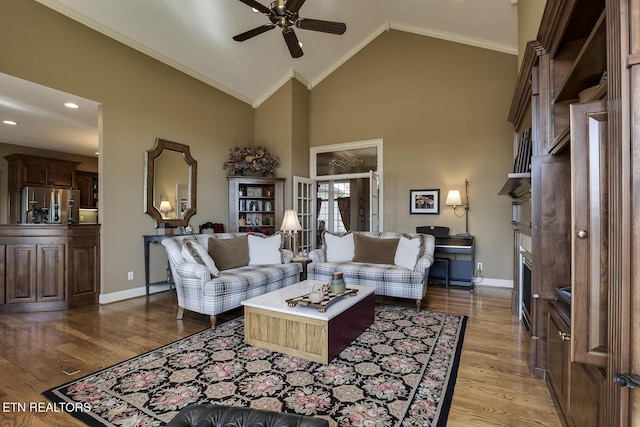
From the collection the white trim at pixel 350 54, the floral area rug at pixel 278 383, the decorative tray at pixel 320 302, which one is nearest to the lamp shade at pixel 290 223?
the decorative tray at pixel 320 302

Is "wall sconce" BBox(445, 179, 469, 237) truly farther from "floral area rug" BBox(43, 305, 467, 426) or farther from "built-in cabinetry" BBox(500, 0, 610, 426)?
"floral area rug" BBox(43, 305, 467, 426)

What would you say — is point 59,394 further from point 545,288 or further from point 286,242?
point 286,242

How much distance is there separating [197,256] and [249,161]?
275cm

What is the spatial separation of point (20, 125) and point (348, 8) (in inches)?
221

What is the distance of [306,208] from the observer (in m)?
6.20

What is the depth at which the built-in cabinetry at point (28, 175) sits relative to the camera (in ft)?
21.0

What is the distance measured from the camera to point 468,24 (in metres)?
4.70

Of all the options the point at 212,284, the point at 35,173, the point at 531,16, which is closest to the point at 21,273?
the point at 212,284

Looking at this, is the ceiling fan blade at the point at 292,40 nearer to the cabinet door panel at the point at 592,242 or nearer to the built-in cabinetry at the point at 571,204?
the built-in cabinetry at the point at 571,204

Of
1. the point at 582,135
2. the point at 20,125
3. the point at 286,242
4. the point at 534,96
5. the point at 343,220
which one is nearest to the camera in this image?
the point at 582,135

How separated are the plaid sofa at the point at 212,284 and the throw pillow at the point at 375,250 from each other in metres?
1.17

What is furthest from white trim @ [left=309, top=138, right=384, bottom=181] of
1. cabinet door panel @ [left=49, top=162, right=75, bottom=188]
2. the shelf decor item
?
cabinet door panel @ [left=49, top=162, right=75, bottom=188]

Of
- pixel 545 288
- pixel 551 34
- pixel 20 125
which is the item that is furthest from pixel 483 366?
pixel 20 125

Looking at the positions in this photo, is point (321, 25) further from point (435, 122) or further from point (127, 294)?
point (127, 294)
